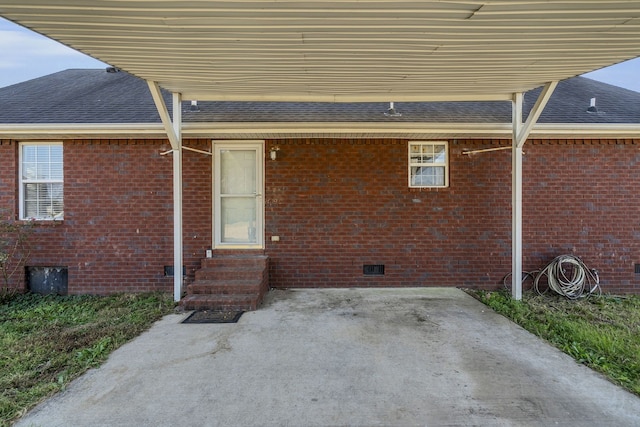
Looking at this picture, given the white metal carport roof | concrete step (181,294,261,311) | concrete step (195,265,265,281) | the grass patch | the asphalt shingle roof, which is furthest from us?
the asphalt shingle roof

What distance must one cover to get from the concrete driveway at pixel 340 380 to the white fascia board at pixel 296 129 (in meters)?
2.89

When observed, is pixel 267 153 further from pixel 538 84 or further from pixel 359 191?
pixel 538 84

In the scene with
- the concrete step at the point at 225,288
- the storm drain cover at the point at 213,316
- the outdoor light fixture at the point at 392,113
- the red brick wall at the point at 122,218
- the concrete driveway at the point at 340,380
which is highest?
the outdoor light fixture at the point at 392,113

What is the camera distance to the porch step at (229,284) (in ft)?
15.1

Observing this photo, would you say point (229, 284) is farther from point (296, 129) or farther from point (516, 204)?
point (516, 204)

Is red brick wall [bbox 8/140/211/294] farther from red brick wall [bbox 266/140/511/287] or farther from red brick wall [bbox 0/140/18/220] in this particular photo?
red brick wall [bbox 266/140/511/287]

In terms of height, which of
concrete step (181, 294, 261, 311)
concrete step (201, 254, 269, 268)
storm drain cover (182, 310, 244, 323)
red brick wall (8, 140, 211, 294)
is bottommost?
storm drain cover (182, 310, 244, 323)

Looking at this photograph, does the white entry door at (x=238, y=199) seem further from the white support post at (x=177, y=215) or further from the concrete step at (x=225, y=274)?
the white support post at (x=177, y=215)

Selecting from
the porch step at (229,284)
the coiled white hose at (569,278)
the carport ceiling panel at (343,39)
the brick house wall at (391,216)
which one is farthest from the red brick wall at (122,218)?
the coiled white hose at (569,278)

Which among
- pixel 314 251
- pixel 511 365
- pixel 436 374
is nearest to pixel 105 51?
pixel 314 251

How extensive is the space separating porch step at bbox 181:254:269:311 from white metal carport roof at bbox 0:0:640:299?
246cm

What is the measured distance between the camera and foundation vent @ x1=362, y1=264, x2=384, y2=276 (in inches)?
231

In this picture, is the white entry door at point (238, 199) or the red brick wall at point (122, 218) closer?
the red brick wall at point (122, 218)

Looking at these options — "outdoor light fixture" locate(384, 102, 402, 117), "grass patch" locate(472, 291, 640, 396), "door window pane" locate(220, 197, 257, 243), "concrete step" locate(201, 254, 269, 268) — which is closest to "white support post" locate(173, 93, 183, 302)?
"concrete step" locate(201, 254, 269, 268)
